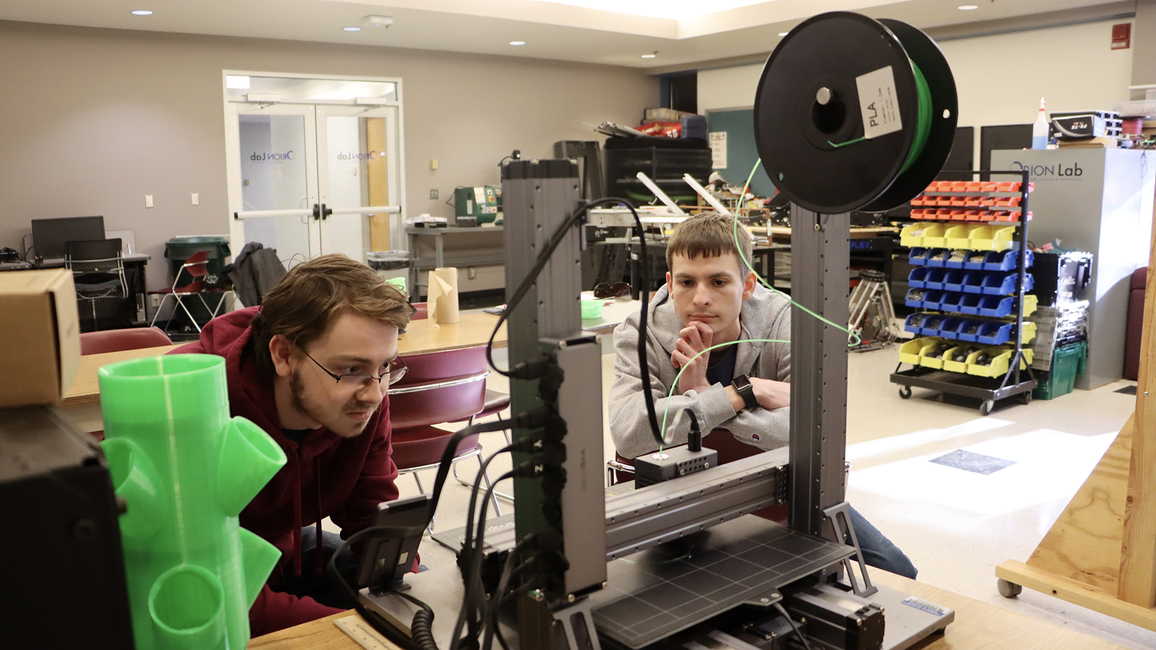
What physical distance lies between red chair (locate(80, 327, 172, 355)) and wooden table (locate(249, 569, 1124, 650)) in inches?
87.6

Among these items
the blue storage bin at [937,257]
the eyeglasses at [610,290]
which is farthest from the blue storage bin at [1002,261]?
the eyeglasses at [610,290]

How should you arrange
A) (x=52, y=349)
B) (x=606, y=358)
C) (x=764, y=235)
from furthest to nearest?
(x=764, y=235)
(x=606, y=358)
(x=52, y=349)

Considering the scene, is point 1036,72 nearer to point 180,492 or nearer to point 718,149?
point 718,149

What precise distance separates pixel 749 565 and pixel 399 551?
0.42 meters

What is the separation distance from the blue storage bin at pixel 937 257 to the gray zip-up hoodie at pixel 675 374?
10.5 ft

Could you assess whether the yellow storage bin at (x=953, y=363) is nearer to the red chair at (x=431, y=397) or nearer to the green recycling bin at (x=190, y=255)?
the red chair at (x=431, y=397)

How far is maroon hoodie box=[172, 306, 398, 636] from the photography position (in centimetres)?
136

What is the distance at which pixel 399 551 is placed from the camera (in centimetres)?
106

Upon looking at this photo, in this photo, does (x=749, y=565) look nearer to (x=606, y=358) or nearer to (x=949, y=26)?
(x=606, y=358)

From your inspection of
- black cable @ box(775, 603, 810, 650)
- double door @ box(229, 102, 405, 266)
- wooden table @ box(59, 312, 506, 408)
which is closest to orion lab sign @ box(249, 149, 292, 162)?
double door @ box(229, 102, 405, 266)

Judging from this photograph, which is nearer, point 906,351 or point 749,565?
point 749,565

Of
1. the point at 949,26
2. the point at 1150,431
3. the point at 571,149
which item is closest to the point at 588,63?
the point at 571,149

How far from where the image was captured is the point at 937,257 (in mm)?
4789

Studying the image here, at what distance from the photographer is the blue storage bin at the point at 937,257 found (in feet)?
15.6
